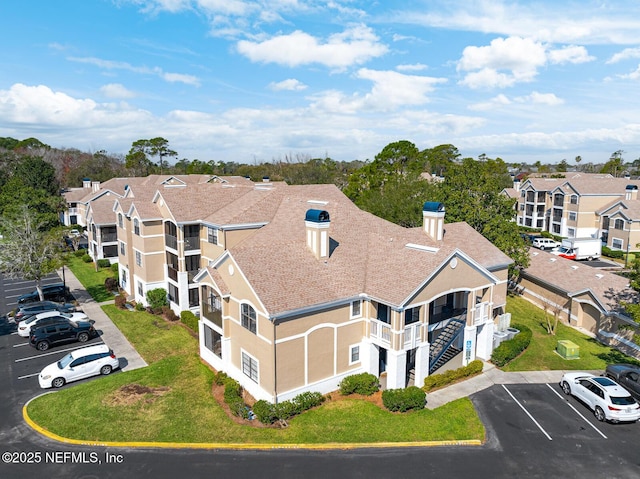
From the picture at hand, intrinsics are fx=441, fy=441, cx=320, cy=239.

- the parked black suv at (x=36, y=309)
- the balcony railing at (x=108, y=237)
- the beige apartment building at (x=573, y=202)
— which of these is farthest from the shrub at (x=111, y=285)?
the beige apartment building at (x=573, y=202)

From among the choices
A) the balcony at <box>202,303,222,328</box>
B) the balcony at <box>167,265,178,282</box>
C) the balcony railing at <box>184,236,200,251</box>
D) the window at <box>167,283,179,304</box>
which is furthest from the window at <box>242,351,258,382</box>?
the balcony at <box>167,265,178,282</box>

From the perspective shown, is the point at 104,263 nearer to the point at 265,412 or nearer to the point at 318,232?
the point at 318,232

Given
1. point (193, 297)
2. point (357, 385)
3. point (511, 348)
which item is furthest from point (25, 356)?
point (511, 348)

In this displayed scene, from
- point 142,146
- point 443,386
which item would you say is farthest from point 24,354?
point 142,146

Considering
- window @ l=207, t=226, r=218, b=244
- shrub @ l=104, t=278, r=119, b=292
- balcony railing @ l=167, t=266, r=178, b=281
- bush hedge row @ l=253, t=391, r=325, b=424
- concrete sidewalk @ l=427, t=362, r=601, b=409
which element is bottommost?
concrete sidewalk @ l=427, t=362, r=601, b=409

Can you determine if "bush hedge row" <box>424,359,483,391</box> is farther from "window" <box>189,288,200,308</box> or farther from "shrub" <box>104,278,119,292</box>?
"shrub" <box>104,278,119,292</box>

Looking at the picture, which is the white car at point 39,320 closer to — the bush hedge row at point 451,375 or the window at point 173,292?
the window at point 173,292
